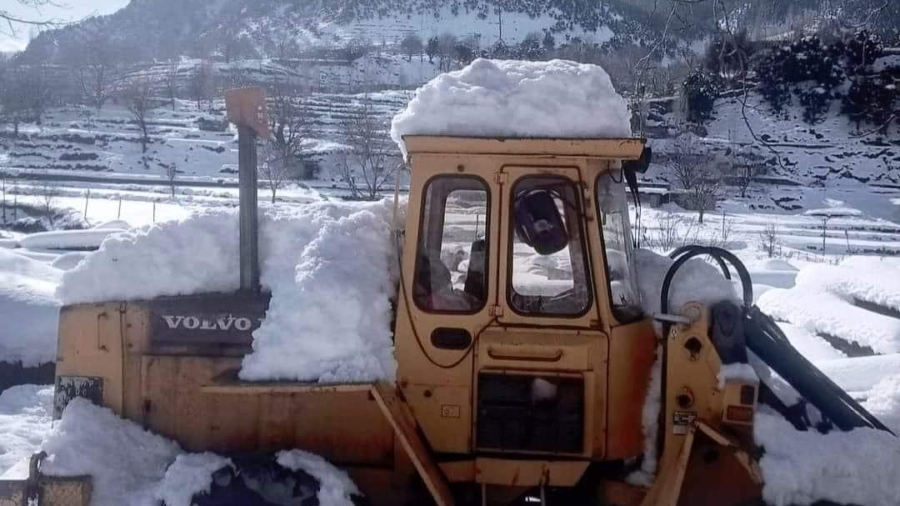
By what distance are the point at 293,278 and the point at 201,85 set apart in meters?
43.7

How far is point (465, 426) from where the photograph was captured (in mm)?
4328

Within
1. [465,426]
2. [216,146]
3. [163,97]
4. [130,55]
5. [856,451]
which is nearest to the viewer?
[856,451]

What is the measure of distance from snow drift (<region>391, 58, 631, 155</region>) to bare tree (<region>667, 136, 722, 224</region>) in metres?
21.0

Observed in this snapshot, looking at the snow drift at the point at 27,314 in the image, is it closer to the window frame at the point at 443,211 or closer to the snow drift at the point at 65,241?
the snow drift at the point at 65,241

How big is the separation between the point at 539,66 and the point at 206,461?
2.72m

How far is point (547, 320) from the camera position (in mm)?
4172

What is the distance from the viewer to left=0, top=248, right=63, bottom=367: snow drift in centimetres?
937

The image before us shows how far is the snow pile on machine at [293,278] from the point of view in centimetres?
406

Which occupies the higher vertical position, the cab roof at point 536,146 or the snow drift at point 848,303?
the cab roof at point 536,146

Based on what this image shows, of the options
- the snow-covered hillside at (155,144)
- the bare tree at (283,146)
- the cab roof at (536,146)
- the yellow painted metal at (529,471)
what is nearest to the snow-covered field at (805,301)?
the cab roof at (536,146)

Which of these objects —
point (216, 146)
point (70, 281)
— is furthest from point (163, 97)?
point (70, 281)

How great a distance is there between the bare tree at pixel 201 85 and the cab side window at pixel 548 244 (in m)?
42.7

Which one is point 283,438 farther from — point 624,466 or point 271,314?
point 624,466

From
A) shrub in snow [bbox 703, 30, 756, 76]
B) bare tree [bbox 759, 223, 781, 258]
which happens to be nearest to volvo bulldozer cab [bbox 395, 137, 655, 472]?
shrub in snow [bbox 703, 30, 756, 76]
